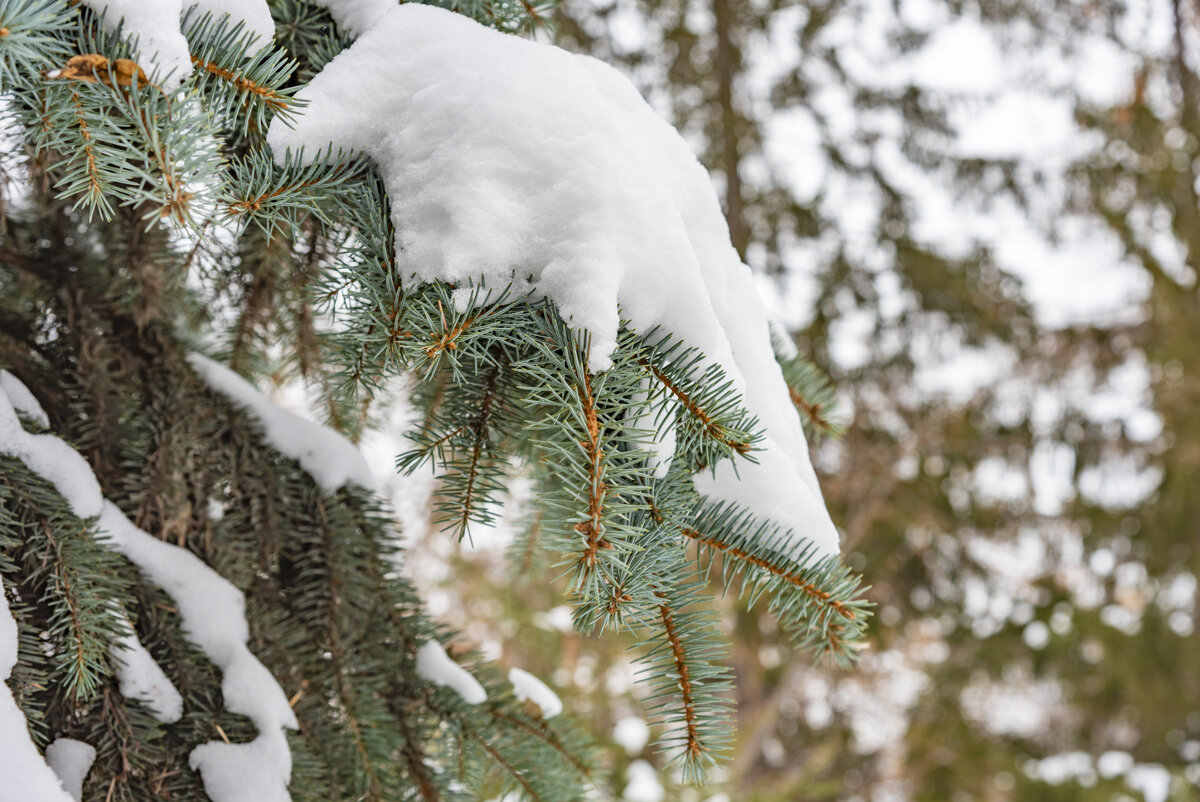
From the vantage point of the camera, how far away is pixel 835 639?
2.39 ft

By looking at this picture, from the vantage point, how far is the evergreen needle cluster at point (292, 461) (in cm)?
58

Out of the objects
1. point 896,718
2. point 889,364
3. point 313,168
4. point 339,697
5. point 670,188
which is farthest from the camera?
point 896,718

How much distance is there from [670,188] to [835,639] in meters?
0.44

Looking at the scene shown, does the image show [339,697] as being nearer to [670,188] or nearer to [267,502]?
[267,502]

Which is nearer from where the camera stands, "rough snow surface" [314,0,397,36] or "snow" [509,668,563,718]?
"rough snow surface" [314,0,397,36]

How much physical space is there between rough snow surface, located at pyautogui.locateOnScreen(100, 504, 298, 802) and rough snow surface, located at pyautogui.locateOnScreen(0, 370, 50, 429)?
0.11 meters

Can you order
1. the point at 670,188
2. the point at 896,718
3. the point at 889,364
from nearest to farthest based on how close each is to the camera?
1. the point at 670,188
2. the point at 889,364
3. the point at 896,718

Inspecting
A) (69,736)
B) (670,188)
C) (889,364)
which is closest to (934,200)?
(889,364)

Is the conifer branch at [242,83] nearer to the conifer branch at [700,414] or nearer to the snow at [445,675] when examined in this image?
the conifer branch at [700,414]

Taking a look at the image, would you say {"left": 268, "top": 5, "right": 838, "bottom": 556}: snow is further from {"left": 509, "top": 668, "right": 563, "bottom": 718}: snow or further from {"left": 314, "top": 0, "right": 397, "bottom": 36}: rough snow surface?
{"left": 509, "top": 668, "right": 563, "bottom": 718}: snow

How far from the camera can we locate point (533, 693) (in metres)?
1.04

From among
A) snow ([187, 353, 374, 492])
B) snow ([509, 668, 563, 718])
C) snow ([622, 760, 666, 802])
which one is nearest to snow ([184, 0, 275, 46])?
snow ([187, 353, 374, 492])

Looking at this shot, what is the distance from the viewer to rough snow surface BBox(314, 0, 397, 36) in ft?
2.38

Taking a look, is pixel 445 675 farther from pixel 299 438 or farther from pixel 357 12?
pixel 357 12
